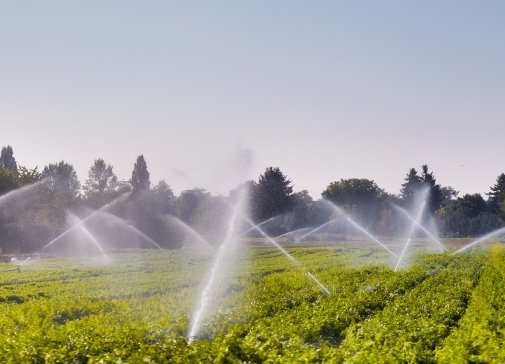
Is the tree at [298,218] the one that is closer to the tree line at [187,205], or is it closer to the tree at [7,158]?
the tree line at [187,205]

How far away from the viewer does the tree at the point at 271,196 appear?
4331 inches

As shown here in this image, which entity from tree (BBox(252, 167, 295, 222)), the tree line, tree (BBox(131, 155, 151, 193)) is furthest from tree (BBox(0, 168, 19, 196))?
tree (BBox(252, 167, 295, 222))

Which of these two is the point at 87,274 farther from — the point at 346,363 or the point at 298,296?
the point at 346,363

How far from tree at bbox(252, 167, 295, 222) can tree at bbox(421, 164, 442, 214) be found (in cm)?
3056

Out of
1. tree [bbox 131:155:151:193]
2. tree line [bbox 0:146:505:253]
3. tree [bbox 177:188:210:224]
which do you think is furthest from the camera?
tree [bbox 131:155:151:193]

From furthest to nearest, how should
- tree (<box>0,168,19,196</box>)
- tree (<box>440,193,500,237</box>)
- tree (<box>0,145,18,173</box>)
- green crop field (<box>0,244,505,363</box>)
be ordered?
tree (<box>0,145,18,173</box>)
tree (<box>440,193,500,237</box>)
tree (<box>0,168,19,196</box>)
green crop field (<box>0,244,505,363</box>)

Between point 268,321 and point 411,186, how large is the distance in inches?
4558

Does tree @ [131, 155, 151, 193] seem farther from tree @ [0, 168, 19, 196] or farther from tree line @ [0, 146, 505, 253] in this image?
tree @ [0, 168, 19, 196]

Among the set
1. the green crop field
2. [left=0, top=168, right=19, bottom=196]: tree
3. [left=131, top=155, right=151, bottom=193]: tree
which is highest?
[left=131, top=155, right=151, bottom=193]: tree

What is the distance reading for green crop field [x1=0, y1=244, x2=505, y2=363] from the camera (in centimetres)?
982

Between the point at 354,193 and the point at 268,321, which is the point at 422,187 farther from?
the point at 268,321

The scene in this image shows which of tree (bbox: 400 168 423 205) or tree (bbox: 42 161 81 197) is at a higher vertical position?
tree (bbox: 42 161 81 197)

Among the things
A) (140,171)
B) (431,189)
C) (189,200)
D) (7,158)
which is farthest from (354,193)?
(7,158)

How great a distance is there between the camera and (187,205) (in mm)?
108250
